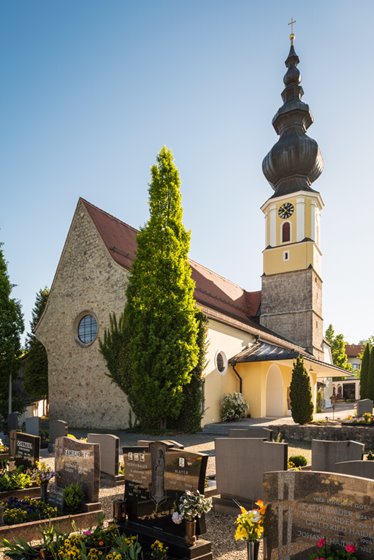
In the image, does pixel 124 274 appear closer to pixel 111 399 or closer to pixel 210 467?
pixel 111 399

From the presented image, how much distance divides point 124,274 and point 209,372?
5.69 m

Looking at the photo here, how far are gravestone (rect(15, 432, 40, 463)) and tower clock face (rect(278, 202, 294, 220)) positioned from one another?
89.9ft

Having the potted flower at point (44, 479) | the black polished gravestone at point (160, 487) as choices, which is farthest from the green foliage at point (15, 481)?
the black polished gravestone at point (160, 487)

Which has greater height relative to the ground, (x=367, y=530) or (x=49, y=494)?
(x=367, y=530)

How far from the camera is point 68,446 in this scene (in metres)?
7.37

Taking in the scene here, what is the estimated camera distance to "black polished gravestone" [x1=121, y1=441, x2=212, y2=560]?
5.35 m

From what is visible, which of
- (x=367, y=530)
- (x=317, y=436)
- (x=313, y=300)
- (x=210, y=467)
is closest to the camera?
(x=367, y=530)

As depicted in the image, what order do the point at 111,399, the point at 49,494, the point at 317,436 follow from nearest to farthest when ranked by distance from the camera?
the point at 49,494 < the point at 317,436 < the point at 111,399

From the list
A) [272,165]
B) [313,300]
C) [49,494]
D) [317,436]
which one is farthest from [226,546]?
[272,165]

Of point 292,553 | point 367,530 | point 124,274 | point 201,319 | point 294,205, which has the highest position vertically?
point 294,205

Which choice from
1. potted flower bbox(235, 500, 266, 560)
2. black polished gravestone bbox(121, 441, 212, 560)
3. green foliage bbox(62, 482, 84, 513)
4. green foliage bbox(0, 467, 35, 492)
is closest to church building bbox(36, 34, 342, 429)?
green foliage bbox(0, 467, 35, 492)

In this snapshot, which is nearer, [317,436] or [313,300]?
[317,436]

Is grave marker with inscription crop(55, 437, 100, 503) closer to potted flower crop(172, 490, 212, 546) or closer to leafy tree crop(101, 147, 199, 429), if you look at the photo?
potted flower crop(172, 490, 212, 546)

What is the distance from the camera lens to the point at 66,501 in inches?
261
